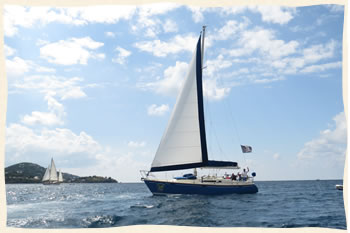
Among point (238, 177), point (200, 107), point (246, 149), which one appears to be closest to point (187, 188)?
point (238, 177)

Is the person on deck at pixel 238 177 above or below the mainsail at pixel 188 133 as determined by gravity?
below

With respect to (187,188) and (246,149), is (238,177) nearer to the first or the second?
(187,188)

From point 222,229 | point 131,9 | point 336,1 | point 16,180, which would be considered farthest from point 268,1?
point 16,180

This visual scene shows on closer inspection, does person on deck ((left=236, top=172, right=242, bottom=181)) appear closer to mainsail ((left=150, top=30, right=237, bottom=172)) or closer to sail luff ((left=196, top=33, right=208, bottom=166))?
mainsail ((left=150, top=30, right=237, bottom=172))

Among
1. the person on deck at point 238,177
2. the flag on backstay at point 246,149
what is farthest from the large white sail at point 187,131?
the person on deck at point 238,177

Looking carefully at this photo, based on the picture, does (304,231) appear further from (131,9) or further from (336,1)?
(131,9)

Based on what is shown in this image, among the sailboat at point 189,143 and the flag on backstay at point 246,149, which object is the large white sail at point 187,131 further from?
the flag on backstay at point 246,149

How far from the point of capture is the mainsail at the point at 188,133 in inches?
541

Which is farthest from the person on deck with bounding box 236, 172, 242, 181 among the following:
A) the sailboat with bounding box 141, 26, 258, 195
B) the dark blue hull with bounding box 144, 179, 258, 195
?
the sailboat with bounding box 141, 26, 258, 195

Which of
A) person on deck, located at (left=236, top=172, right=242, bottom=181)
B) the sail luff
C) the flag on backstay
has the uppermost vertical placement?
the sail luff

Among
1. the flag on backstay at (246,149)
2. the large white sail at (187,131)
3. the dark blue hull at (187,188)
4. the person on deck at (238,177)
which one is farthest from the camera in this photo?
the person on deck at (238,177)

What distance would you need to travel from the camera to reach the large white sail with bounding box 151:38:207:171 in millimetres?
13750

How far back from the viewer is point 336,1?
6.45 m

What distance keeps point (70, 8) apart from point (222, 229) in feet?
19.8
